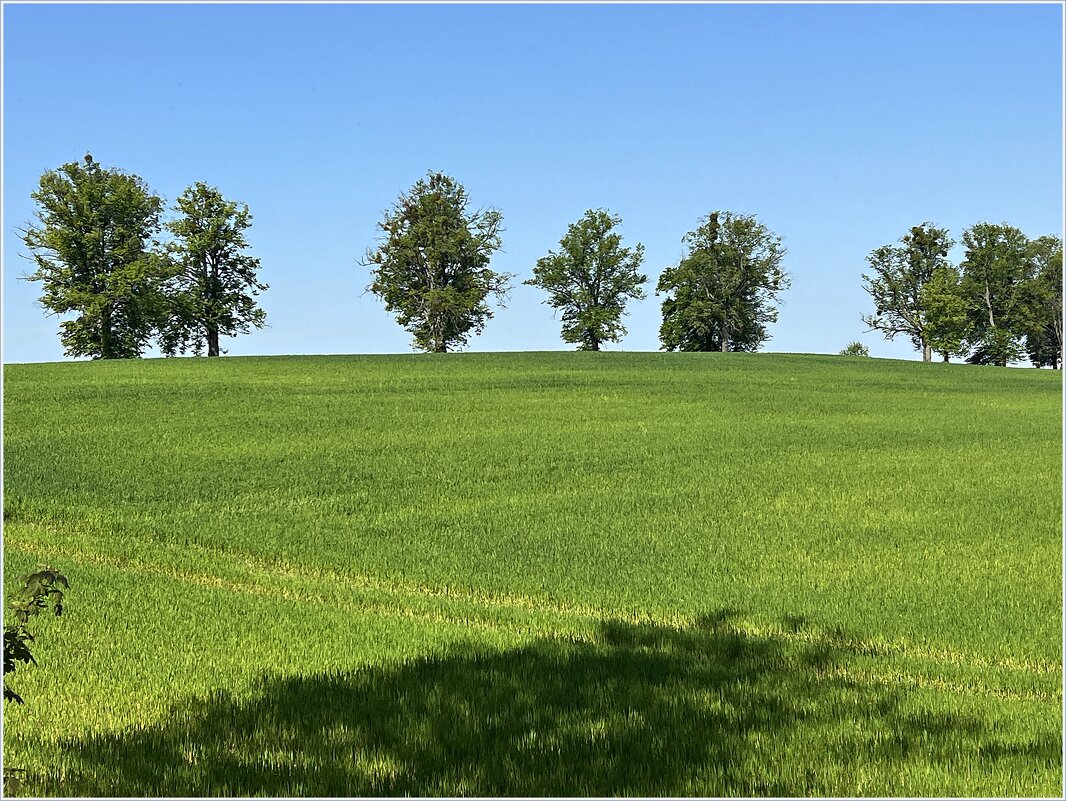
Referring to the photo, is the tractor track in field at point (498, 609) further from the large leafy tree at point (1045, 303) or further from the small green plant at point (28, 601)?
the large leafy tree at point (1045, 303)

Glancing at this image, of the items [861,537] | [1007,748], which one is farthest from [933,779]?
[861,537]

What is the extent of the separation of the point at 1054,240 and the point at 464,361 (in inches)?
2515

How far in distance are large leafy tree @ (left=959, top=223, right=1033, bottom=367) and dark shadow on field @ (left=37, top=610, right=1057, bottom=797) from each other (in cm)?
8248

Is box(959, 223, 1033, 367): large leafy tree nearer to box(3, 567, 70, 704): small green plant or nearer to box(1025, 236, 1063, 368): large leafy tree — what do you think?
box(1025, 236, 1063, 368): large leafy tree

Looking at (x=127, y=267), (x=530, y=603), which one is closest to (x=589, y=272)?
(x=127, y=267)

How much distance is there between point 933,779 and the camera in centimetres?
645

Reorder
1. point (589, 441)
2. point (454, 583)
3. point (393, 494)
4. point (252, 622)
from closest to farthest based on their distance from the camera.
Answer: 1. point (252, 622)
2. point (454, 583)
3. point (393, 494)
4. point (589, 441)

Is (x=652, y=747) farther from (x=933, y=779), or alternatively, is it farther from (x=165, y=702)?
(x=165, y=702)

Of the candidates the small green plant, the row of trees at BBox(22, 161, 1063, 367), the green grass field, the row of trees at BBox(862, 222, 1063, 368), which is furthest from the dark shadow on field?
the row of trees at BBox(862, 222, 1063, 368)

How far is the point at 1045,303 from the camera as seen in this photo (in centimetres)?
8494

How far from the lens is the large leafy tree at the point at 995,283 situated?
83.8 meters

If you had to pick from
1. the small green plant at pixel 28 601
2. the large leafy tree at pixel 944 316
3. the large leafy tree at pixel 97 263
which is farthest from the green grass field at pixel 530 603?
the large leafy tree at pixel 944 316

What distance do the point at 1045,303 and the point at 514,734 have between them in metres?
89.4

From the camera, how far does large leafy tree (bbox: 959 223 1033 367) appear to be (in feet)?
275
